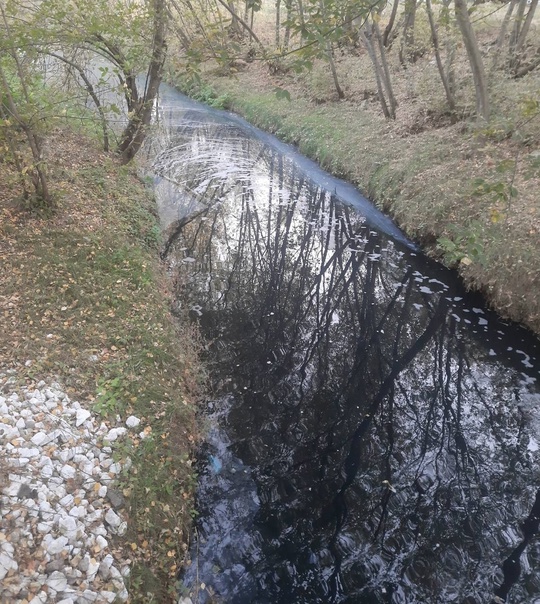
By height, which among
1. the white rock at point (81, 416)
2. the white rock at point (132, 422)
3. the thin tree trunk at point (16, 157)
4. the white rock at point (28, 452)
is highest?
the thin tree trunk at point (16, 157)

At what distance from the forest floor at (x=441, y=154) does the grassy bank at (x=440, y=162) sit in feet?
0.10

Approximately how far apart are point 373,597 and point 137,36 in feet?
36.6

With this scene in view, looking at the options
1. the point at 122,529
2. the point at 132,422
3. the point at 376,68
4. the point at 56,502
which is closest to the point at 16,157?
the point at 132,422

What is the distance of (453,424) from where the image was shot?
706cm

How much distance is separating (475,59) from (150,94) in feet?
27.7

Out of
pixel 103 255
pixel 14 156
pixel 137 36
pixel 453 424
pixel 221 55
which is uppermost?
pixel 137 36

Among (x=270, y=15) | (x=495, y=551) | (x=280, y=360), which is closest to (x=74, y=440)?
(x=280, y=360)

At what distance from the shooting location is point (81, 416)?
5469mm

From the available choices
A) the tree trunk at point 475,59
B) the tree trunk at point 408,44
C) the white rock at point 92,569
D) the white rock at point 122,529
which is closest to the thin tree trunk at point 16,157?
the white rock at point 122,529

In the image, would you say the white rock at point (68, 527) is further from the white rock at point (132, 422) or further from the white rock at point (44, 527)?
Result: the white rock at point (132, 422)

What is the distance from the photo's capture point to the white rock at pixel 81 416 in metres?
5.42

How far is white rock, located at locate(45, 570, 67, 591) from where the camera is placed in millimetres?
3941

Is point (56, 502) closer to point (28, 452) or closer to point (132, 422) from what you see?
point (28, 452)

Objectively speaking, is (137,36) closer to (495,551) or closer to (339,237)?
(339,237)
